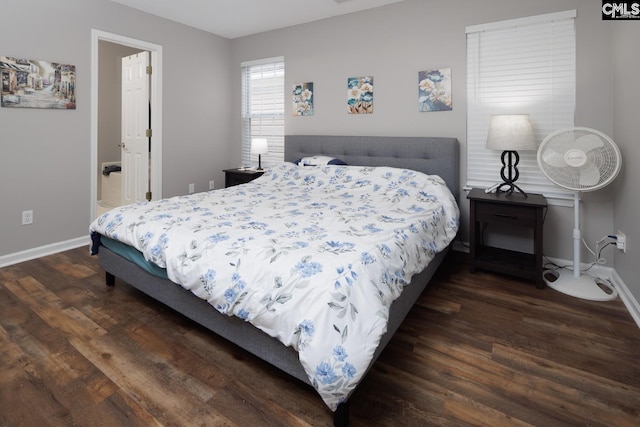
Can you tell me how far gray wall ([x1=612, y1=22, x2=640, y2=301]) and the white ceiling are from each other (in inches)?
76.5

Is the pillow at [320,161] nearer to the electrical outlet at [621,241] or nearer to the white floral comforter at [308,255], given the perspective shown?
the white floral comforter at [308,255]

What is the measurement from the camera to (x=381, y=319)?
4.28 ft

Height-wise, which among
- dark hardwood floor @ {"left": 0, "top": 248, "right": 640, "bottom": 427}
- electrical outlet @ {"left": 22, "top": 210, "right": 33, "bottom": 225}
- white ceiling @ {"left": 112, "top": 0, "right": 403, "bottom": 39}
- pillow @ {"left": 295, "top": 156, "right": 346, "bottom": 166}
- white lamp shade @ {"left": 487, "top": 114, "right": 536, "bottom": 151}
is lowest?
dark hardwood floor @ {"left": 0, "top": 248, "right": 640, "bottom": 427}

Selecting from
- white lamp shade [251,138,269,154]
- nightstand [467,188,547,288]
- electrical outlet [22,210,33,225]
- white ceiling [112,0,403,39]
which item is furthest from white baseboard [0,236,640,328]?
white ceiling [112,0,403,39]

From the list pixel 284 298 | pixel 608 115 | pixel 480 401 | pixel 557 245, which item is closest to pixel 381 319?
pixel 284 298

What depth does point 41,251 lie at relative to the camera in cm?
326

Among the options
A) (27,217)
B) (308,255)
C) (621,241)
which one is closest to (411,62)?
(621,241)

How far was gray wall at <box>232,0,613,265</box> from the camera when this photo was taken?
2.74 meters

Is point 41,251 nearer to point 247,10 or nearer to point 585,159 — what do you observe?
point 247,10

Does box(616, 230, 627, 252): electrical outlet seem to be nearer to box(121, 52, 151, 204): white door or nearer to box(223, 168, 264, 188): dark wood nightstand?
box(223, 168, 264, 188): dark wood nightstand

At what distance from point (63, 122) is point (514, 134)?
391 centimetres

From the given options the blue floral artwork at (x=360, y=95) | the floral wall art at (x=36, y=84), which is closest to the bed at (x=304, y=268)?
the blue floral artwork at (x=360, y=95)

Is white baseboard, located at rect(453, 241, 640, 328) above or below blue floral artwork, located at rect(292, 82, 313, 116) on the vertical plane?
below

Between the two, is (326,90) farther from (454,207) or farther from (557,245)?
(557,245)
